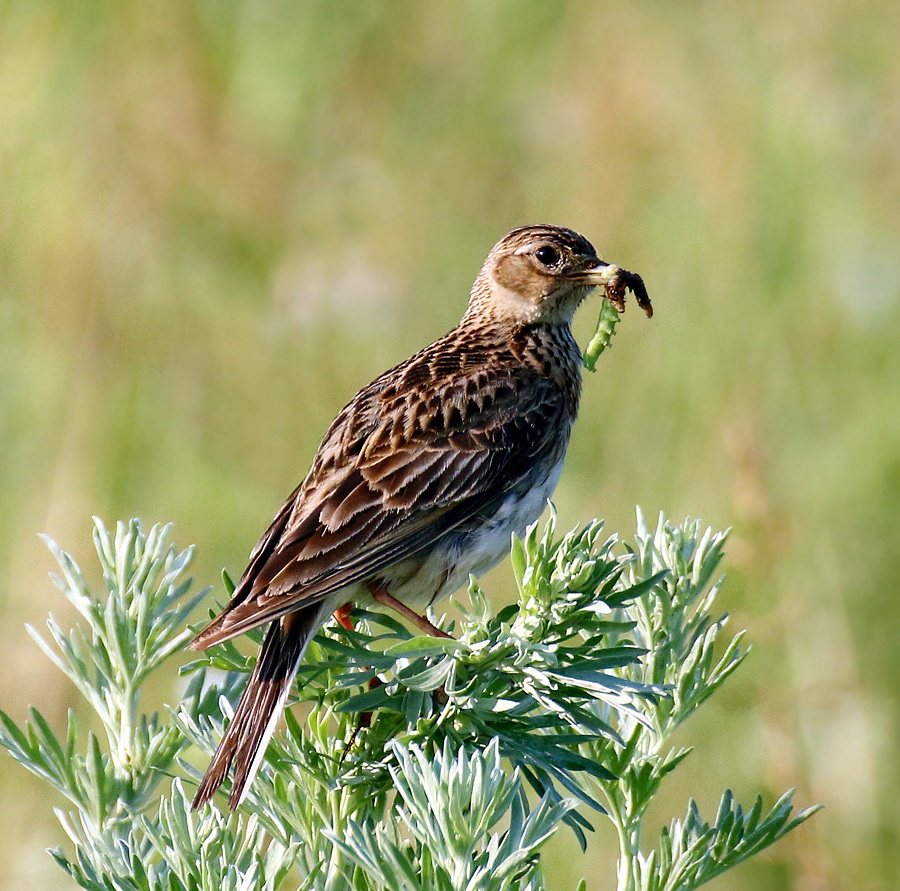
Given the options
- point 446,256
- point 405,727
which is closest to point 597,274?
point 446,256

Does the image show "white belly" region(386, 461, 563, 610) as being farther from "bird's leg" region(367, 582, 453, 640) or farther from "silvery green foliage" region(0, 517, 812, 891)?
"silvery green foliage" region(0, 517, 812, 891)

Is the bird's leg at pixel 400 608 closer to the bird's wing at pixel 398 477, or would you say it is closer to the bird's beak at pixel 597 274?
the bird's wing at pixel 398 477

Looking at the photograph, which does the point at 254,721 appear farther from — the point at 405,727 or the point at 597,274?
the point at 597,274

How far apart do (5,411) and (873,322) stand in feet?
11.8

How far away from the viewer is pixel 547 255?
4.70 meters

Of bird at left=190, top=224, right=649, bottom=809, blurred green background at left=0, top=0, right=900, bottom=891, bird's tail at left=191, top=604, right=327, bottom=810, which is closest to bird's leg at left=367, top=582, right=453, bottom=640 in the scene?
bird at left=190, top=224, right=649, bottom=809

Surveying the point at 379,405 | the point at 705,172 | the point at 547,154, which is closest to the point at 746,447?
the point at 379,405

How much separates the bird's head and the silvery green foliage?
2707 mm

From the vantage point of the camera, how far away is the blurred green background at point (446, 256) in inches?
200

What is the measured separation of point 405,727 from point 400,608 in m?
1.08

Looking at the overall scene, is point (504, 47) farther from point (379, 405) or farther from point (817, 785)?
point (817, 785)

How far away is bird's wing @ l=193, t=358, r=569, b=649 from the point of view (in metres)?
2.93

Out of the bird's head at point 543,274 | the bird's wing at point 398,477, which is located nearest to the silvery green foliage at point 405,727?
the bird's wing at point 398,477

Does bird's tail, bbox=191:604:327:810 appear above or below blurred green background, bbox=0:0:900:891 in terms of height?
below
